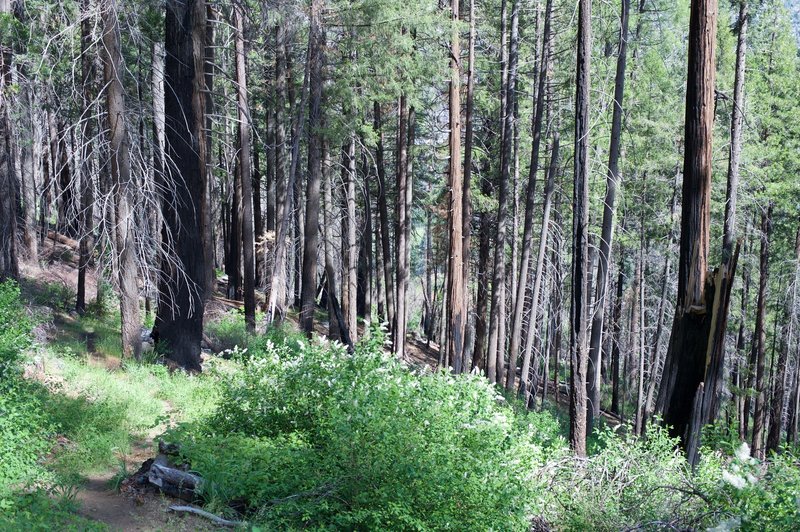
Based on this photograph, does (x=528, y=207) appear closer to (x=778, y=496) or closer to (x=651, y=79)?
(x=651, y=79)

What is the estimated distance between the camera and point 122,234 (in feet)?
34.4

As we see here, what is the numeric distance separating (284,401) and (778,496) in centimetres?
522

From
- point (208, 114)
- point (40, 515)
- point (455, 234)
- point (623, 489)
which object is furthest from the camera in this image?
point (455, 234)

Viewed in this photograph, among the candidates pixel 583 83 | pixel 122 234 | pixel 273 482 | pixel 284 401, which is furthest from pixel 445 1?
pixel 273 482

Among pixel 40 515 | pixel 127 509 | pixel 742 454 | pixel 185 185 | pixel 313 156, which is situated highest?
pixel 313 156

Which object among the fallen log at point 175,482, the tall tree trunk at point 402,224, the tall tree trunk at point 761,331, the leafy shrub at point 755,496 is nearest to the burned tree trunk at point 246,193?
the tall tree trunk at point 402,224

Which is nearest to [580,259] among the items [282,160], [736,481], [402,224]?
[736,481]

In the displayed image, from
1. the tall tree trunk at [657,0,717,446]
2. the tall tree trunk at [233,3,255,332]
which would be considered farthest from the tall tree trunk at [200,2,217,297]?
the tall tree trunk at [657,0,717,446]

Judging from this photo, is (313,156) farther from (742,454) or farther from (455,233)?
(742,454)

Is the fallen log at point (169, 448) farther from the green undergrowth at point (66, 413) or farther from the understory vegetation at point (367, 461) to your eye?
the green undergrowth at point (66, 413)

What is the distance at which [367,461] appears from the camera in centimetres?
638

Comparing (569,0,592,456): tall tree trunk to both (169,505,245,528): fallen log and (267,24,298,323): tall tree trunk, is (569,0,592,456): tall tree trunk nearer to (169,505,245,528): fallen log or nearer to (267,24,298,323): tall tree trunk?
(169,505,245,528): fallen log

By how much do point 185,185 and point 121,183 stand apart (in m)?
1.10

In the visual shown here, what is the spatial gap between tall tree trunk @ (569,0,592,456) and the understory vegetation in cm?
138
